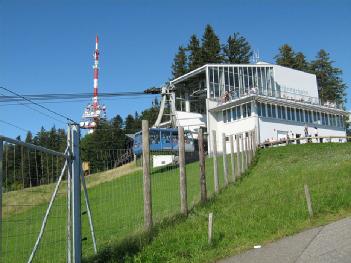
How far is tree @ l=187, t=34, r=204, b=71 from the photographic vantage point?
78875 millimetres

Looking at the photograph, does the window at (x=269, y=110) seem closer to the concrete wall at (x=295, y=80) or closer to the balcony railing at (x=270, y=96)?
the balcony railing at (x=270, y=96)

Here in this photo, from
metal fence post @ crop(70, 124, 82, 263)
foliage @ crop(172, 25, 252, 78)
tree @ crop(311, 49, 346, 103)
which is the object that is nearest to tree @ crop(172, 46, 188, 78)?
foliage @ crop(172, 25, 252, 78)

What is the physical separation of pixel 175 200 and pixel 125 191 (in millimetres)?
3882

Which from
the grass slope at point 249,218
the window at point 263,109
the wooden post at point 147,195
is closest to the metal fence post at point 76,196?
the grass slope at point 249,218

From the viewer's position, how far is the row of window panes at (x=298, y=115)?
1921 inches

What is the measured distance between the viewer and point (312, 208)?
10.8m

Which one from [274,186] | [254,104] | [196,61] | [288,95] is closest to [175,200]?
[274,186]

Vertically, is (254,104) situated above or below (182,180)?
above

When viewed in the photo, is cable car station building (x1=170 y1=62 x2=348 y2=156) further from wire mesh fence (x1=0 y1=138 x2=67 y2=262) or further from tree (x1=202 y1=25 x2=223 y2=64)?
wire mesh fence (x1=0 y1=138 x2=67 y2=262)

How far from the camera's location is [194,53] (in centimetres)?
8075

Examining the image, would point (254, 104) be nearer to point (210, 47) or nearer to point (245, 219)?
point (210, 47)

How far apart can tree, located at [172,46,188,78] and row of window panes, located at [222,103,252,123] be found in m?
31.5

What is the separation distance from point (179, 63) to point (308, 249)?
7689cm

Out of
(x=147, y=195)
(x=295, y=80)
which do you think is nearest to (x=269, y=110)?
(x=295, y=80)
